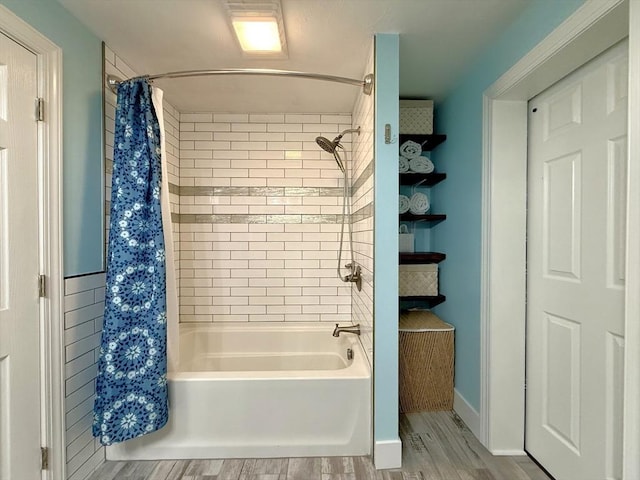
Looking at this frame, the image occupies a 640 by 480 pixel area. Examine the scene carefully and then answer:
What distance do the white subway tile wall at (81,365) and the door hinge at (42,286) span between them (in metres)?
0.10

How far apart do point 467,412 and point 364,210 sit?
146 cm

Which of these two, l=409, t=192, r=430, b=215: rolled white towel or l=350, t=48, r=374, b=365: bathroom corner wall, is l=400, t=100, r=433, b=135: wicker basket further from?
l=409, t=192, r=430, b=215: rolled white towel

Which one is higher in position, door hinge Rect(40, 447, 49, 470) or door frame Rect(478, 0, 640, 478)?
door frame Rect(478, 0, 640, 478)

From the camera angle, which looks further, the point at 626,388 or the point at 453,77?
the point at 453,77

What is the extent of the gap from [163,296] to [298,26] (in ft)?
5.01

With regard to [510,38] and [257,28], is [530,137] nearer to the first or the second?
[510,38]

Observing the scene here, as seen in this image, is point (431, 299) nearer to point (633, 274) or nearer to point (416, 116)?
point (416, 116)

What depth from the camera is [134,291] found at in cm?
166

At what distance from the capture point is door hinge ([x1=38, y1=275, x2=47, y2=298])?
1.42 meters

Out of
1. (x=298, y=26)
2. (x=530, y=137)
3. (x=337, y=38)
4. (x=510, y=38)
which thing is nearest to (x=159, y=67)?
(x=298, y=26)

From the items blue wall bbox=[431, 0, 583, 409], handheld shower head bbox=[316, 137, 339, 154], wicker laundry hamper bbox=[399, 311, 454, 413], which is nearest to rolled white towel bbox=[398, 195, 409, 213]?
blue wall bbox=[431, 0, 583, 409]

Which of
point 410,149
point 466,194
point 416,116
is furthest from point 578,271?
point 416,116

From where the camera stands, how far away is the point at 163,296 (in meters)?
1.73

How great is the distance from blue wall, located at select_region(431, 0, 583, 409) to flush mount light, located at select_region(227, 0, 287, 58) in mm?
1147
